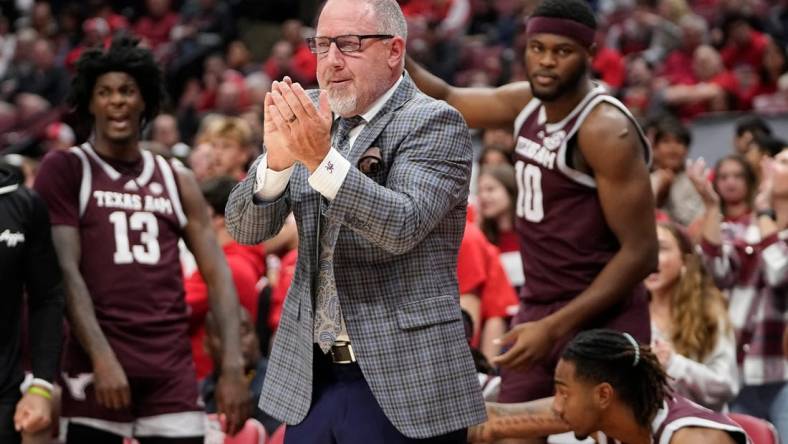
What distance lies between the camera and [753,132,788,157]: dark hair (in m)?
8.43

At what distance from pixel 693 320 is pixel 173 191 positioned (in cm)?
244


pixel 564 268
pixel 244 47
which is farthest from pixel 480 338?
pixel 244 47

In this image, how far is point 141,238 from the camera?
5.10 meters

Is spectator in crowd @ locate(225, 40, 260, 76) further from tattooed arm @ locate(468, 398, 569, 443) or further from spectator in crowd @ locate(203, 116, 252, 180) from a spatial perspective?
tattooed arm @ locate(468, 398, 569, 443)

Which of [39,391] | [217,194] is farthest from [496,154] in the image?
[39,391]

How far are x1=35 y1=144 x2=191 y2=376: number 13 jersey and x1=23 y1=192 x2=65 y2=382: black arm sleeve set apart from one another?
0.22m

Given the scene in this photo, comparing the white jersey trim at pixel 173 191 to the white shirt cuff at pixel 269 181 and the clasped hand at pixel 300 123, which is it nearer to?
the white shirt cuff at pixel 269 181

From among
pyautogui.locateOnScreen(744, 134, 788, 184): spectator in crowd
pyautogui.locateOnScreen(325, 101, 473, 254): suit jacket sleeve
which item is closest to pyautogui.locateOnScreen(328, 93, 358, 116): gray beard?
pyautogui.locateOnScreen(325, 101, 473, 254): suit jacket sleeve

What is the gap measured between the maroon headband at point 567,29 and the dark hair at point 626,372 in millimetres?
1202

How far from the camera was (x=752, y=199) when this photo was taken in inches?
312

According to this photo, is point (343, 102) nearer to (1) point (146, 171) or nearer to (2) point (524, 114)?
(2) point (524, 114)

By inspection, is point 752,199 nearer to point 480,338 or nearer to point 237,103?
point 480,338

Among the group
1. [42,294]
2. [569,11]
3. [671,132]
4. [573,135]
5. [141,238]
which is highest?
[569,11]

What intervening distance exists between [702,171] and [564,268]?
165 cm
